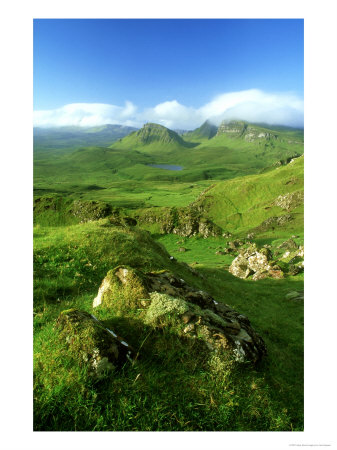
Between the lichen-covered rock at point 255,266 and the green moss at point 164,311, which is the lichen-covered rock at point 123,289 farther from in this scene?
the lichen-covered rock at point 255,266

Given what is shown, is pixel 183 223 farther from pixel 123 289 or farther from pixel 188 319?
pixel 188 319

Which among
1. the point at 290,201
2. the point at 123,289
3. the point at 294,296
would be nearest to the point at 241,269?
the point at 294,296

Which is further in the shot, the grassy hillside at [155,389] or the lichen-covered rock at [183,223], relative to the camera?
the lichen-covered rock at [183,223]

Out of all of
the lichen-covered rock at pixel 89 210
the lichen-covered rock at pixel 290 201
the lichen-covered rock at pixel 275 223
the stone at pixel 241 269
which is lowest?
the stone at pixel 241 269

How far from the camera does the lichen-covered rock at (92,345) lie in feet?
13.2

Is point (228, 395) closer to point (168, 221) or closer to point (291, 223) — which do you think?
point (168, 221)

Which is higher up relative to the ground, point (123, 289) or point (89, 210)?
point (89, 210)

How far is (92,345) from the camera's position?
4160 millimetres

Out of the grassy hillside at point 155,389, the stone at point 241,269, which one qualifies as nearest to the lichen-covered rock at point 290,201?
the stone at point 241,269

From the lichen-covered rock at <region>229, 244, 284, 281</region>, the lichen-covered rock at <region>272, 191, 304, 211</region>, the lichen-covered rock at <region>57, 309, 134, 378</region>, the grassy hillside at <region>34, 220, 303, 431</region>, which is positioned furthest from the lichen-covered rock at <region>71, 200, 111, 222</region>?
the lichen-covered rock at <region>272, 191, 304, 211</region>

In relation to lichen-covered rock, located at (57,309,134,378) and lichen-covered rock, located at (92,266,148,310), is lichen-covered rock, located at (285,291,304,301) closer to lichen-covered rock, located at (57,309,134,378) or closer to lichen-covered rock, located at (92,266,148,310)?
lichen-covered rock, located at (92,266,148,310)

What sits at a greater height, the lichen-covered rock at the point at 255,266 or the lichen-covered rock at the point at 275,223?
the lichen-covered rock at the point at 275,223
